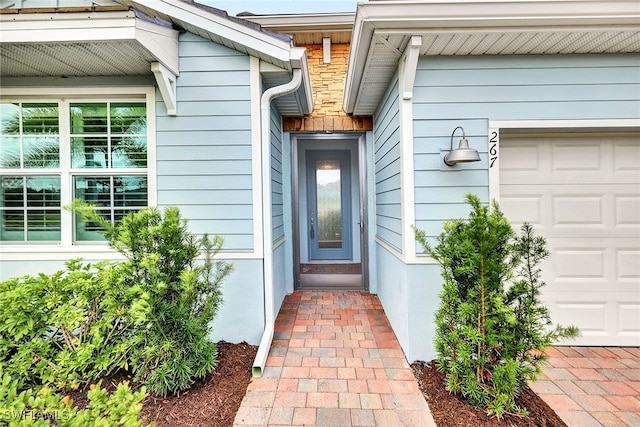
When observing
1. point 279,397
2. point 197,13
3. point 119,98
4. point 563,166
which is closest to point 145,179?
point 119,98

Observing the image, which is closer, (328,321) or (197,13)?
(197,13)

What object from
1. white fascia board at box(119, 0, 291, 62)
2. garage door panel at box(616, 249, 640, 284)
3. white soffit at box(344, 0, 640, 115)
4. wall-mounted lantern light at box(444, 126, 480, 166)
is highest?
white fascia board at box(119, 0, 291, 62)

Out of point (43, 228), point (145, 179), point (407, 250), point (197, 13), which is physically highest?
point (197, 13)

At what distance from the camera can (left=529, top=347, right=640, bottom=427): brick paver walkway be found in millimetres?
1865

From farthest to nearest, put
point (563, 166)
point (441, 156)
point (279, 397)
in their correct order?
point (563, 166) → point (441, 156) → point (279, 397)

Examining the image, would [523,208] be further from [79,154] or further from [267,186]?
[79,154]

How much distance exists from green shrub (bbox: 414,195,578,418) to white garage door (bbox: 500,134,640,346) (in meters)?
1.06

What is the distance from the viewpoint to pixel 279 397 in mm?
2031

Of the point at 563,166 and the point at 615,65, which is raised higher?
the point at 615,65

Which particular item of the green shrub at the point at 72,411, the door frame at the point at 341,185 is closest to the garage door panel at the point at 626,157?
the door frame at the point at 341,185

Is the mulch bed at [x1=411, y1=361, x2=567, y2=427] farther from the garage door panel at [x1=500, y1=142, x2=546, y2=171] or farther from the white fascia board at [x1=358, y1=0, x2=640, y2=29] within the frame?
the white fascia board at [x1=358, y1=0, x2=640, y2=29]

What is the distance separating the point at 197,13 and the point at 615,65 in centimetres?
358

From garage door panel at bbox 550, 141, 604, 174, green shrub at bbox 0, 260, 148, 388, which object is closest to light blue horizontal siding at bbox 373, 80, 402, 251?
garage door panel at bbox 550, 141, 604, 174

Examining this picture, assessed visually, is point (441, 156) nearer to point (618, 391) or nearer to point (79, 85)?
point (618, 391)
